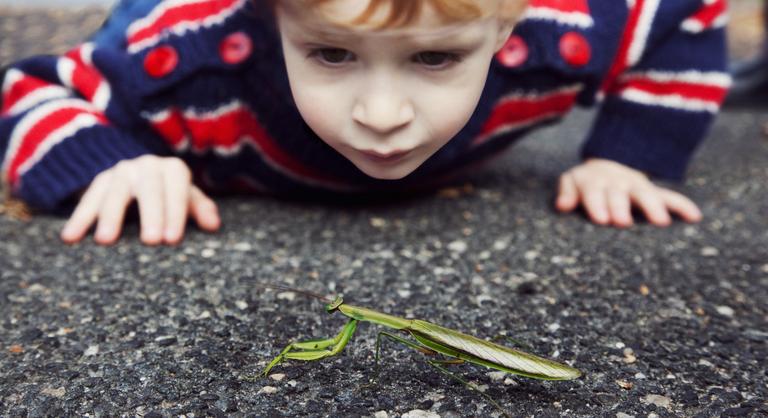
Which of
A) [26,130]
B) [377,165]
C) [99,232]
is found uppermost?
[377,165]

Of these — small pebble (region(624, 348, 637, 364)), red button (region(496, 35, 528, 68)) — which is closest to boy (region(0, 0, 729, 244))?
red button (region(496, 35, 528, 68))

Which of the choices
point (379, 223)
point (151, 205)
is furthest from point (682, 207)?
point (151, 205)

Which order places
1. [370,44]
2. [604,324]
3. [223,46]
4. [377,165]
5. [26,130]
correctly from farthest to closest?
1. [26,130]
2. [223,46]
3. [604,324]
4. [377,165]
5. [370,44]

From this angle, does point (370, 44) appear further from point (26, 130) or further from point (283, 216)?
point (26, 130)

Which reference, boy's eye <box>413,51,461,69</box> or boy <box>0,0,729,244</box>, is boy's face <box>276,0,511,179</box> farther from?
boy <box>0,0,729,244</box>

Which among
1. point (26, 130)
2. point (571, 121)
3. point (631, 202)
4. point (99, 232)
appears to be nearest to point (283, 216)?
point (99, 232)

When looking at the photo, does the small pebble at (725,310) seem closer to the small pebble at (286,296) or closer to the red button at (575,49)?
the red button at (575,49)

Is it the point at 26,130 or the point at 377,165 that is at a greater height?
the point at 377,165
